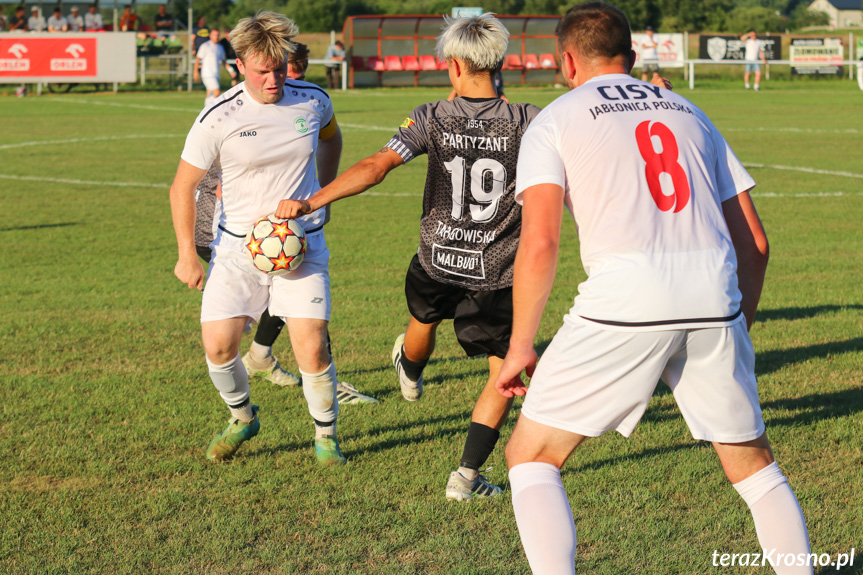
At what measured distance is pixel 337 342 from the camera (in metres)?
7.20

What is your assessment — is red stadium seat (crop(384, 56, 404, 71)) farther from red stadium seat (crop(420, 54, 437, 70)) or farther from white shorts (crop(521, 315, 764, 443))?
white shorts (crop(521, 315, 764, 443))

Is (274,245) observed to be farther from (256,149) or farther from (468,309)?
(468,309)

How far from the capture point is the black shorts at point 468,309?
462 centimetres

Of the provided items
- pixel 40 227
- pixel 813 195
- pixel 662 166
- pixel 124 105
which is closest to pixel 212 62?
pixel 124 105

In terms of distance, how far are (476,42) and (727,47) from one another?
4497 cm

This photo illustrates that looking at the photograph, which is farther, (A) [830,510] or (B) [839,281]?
(B) [839,281]

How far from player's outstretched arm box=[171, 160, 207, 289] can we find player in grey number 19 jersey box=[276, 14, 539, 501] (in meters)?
0.66

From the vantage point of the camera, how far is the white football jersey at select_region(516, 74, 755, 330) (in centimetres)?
298

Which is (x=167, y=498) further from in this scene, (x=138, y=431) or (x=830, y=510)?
(x=830, y=510)

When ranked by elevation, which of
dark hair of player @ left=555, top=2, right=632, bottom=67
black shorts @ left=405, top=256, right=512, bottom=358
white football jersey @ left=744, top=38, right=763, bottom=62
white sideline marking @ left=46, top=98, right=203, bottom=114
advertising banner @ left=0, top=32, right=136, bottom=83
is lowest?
black shorts @ left=405, top=256, right=512, bottom=358

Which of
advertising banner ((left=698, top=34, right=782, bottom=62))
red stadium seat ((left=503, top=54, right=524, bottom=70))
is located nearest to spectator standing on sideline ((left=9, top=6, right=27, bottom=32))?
red stadium seat ((left=503, top=54, right=524, bottom=70))

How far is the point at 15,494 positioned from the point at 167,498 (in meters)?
0.71

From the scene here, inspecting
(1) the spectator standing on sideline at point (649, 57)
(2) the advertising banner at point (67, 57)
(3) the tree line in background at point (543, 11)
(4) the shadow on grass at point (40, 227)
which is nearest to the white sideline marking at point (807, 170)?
(4) the shadow on grass at point (40, 227)

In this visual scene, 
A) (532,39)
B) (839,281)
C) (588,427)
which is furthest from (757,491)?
(532,39)
